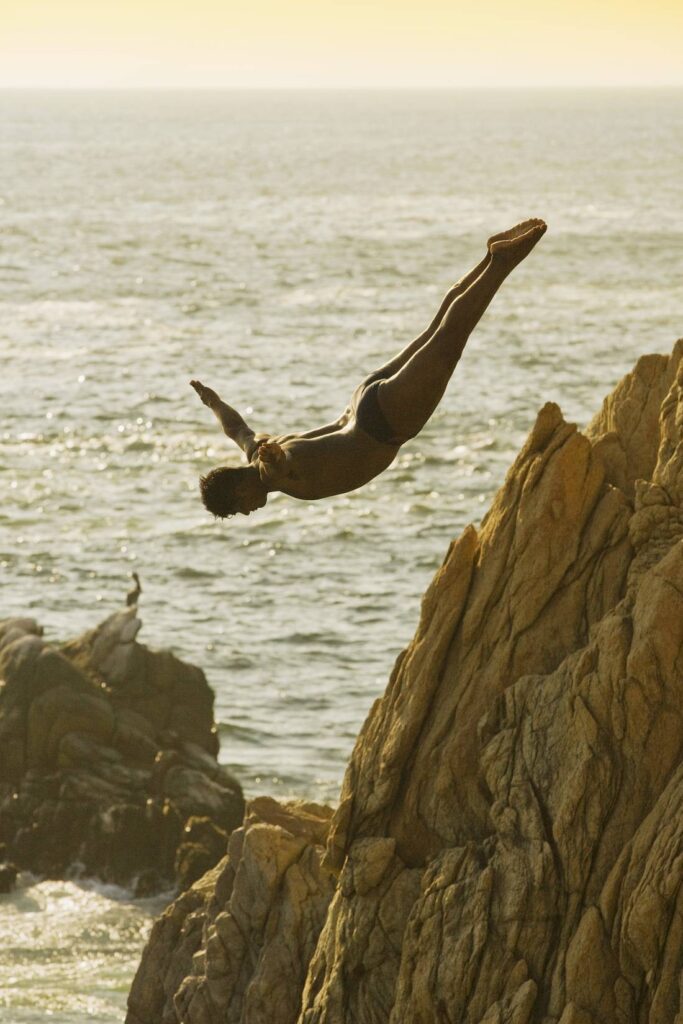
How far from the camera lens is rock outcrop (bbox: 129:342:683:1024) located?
16.7 m

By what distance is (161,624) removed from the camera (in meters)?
46.8

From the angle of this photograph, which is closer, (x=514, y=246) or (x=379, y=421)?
(x=514, y=246)

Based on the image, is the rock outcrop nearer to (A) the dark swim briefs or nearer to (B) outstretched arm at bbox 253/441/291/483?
(A) the dark swim briefs

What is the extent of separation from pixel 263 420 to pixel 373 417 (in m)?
53.6

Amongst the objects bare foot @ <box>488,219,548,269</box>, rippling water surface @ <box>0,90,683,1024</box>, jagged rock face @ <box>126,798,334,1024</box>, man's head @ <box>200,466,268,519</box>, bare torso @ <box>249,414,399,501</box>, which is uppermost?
bare foot @ <box>488,219,548,269</box>

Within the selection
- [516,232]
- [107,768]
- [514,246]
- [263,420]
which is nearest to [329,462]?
[514,246]

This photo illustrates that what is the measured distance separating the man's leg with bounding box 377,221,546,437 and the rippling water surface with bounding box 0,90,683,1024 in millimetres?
17060

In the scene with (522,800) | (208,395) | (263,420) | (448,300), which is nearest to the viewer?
(448,300)

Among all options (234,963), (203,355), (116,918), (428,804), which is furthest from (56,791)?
(203,355)

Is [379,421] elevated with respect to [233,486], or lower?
elevated

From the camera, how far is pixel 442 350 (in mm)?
13766

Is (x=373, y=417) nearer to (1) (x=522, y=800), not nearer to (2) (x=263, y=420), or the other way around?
(1) (x=522, y=800)

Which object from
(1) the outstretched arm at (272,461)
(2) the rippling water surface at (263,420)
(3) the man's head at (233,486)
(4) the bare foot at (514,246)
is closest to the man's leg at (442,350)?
(4) the bare foot at (514,246)

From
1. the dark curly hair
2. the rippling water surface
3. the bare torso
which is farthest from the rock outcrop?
the rippling water surface
